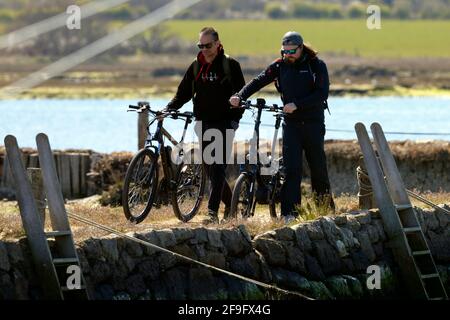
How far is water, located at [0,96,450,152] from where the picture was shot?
34.2 metres

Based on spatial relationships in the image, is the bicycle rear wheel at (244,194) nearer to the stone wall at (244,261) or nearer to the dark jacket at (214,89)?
the dark jacket at (214,89)

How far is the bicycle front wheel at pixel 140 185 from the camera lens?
1675cm

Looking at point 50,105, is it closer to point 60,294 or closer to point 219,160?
point 219,160

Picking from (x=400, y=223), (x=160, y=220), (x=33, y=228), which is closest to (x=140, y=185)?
(x=160, y=220)

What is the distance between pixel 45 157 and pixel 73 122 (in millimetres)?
26906

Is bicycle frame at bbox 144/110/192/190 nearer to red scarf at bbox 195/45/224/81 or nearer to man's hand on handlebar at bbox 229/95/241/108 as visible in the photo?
red scarf at bbox 195/45/224/81

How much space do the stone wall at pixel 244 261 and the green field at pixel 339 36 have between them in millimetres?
63542

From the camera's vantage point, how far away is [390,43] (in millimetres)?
88938

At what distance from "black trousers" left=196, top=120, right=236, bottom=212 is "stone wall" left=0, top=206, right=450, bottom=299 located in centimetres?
133

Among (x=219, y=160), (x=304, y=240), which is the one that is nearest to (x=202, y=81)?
(x=219, y=160)

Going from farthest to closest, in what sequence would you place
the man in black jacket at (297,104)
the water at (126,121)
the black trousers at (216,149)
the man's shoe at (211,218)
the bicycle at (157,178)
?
1. the water at (126,121)
2. the black trousers at (216,149)
3. the man in black jacket at (297,104)
4. the bicycle at (157,178)
5. the man's shoe at (211,218)

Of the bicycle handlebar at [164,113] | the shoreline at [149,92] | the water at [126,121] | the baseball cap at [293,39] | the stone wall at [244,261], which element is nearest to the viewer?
the stone wall at [244,261]

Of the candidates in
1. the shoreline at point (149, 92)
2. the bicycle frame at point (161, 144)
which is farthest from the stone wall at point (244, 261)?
the shoreline at point (149, 92)

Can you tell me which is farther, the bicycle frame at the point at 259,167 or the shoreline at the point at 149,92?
the shoreline at the point at 149,92
